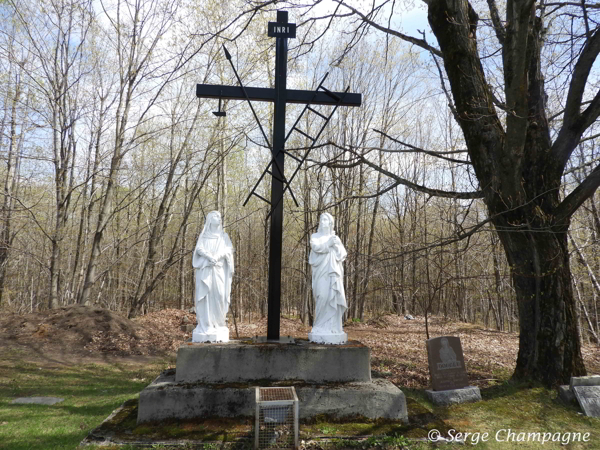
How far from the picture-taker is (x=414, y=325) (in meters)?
15.6

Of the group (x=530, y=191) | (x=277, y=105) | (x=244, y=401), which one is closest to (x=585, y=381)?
(x=530, y=191)

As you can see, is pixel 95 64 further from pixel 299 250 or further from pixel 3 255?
pixel 299 250

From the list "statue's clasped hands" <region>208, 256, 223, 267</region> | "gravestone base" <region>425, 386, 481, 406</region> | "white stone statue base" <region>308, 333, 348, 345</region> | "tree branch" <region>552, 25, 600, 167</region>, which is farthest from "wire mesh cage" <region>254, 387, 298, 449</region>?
"tree branch" <region>552, 25, 600, 167</region>

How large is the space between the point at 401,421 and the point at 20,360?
8.75 meters

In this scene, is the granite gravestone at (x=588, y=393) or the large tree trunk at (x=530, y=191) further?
the large tree trunk at (x=530, y=191)

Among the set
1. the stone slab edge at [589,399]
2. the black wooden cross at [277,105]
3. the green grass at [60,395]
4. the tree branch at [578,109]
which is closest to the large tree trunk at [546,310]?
the stone slab edge at [589,399]

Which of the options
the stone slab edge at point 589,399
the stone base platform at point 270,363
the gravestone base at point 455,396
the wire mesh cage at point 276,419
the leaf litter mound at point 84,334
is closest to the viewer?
the wire mesh cage at point 276,419

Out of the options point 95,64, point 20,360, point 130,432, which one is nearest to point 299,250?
point 95,64

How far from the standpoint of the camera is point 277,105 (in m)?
5.50

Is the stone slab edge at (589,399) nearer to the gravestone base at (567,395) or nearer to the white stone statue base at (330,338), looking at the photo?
the gravestone base at (567,395)

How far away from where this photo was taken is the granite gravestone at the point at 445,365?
580cm

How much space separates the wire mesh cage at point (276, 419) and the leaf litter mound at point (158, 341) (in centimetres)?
394

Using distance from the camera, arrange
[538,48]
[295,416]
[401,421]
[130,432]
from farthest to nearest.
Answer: [538,48] → [401,421] → [130,432] → [295,416]

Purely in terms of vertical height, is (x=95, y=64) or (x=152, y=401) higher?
(x=95, y=64)
